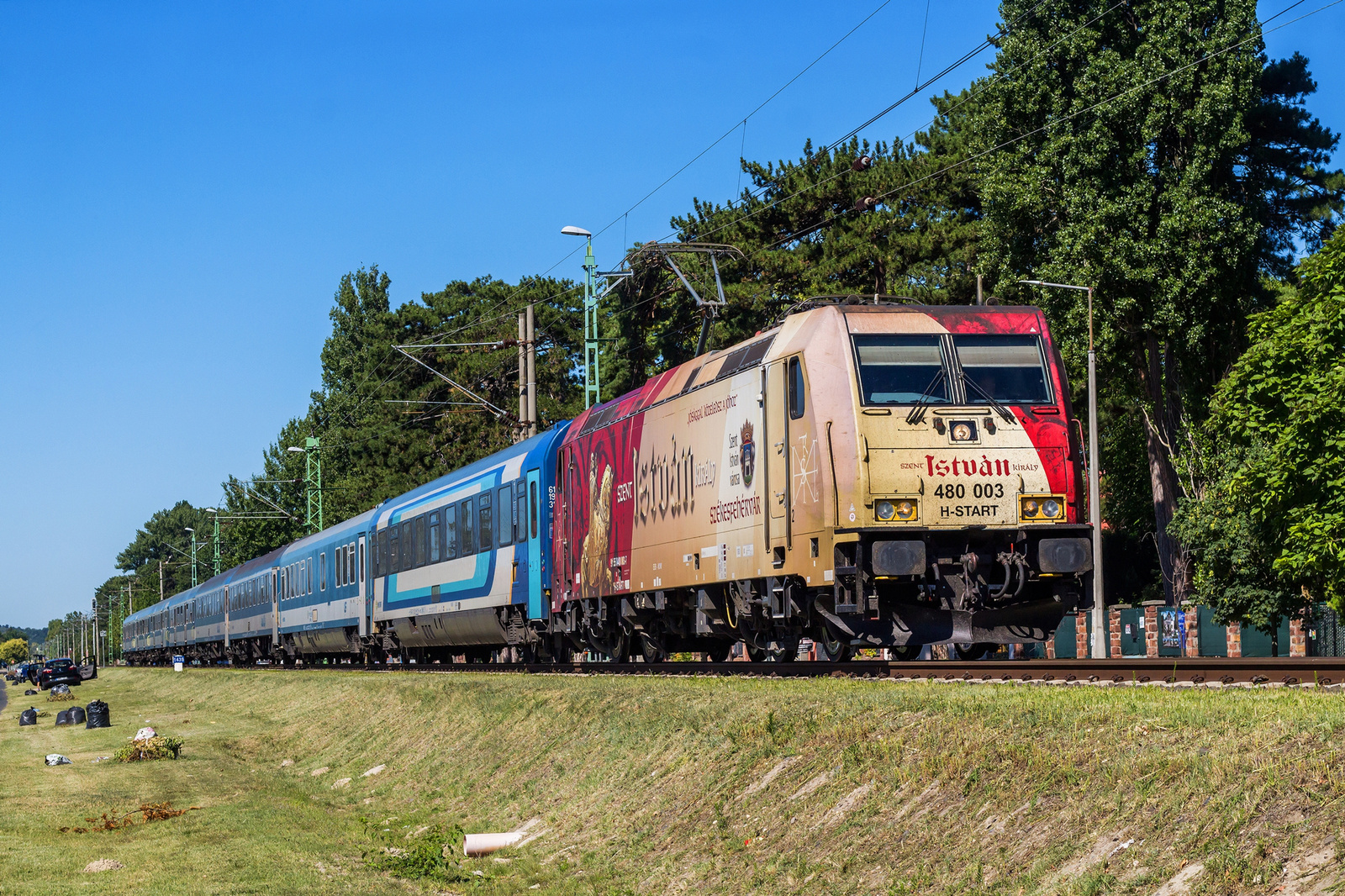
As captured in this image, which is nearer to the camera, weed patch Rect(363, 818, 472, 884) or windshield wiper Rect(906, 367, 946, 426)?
weed patch Rect(363, 818, 472, 884)

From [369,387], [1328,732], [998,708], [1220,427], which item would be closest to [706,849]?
[998,708]


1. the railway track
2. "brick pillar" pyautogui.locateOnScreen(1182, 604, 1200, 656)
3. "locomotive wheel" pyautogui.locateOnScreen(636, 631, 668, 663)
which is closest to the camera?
the railway track

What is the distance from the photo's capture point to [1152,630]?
42.1 metres

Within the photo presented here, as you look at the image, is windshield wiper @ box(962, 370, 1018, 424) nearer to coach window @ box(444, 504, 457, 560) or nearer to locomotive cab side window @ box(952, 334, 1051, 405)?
locomotive cab side window @ box(952, 334, 1051, 405)

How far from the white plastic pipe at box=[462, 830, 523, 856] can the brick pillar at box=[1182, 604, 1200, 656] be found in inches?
1211

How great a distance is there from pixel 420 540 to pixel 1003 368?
1940 cm

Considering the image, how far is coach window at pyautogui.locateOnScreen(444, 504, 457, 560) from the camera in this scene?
100ft

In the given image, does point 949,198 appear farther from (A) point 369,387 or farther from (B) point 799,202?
(A) point 369,387

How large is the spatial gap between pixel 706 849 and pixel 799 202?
4105cm

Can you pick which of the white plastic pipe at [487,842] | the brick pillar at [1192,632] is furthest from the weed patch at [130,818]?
the brick pillar at [1192,632]

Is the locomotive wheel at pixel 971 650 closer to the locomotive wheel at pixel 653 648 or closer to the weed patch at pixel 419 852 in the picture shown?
the locomotive wheel at pixel 653 648

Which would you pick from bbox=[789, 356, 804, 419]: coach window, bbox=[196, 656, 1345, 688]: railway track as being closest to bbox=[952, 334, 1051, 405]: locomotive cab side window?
bbox=[789, 356, 804, 419]: coach window

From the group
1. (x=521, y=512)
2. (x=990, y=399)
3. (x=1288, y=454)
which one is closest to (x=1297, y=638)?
(x=1288, y=454)

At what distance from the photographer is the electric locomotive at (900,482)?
51.0 feet
